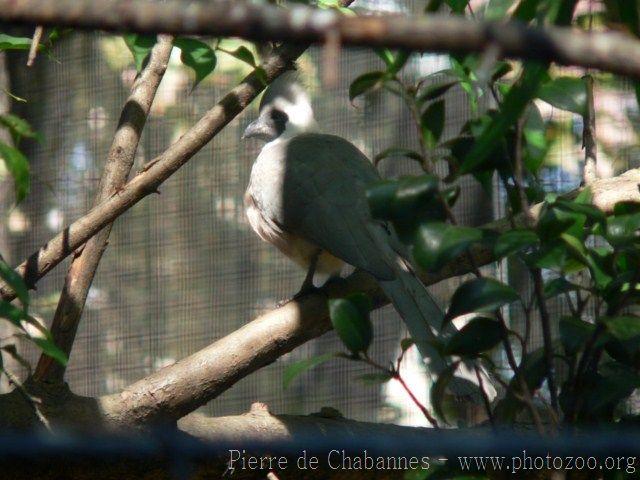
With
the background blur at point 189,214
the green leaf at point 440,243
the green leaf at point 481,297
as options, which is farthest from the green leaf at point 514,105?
the background blur at point 189,214

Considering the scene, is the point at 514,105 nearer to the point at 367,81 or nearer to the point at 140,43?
the point at 367,81

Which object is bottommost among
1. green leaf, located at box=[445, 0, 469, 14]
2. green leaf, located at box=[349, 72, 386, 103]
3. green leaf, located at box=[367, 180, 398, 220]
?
green leaf, located at box=[367, 180, 398, 220]

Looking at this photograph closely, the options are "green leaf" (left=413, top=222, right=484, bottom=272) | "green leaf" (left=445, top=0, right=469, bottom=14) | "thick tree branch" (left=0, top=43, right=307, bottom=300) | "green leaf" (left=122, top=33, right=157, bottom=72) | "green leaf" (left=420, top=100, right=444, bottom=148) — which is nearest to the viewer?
"green leaf" (left=413, top=222, right=484, bottom=272)

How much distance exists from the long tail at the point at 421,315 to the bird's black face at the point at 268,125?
2.75 feet

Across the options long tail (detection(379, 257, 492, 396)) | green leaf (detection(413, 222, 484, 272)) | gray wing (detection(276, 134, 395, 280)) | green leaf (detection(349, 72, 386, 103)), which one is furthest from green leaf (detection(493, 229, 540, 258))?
gray wing (detection(276, 134, 395, 280))

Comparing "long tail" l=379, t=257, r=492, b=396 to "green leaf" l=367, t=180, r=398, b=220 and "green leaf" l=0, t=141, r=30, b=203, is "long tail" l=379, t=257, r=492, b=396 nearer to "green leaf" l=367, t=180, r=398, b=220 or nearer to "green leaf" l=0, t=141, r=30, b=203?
"green leaf" l=367, t=180, r=398, b=220

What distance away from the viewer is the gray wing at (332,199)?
2119mm

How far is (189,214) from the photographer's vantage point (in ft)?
8.32

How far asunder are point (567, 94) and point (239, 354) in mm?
925

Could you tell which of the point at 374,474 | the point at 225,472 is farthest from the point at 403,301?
the point at 225,472

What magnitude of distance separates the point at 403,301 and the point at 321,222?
19.0 inches

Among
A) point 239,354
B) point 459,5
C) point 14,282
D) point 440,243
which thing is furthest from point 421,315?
point 14,282

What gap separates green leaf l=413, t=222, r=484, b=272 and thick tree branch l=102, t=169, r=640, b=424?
2.02 ft

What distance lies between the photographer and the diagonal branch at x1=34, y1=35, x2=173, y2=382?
199cm
